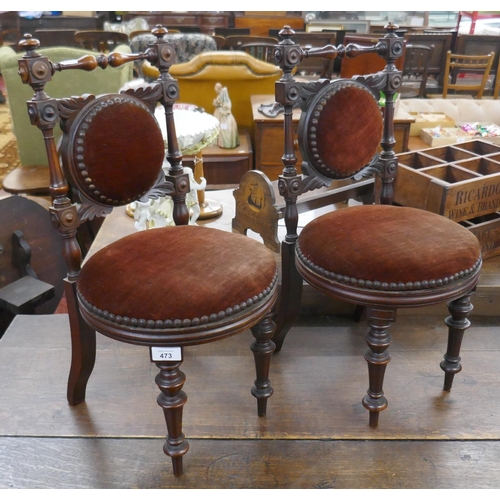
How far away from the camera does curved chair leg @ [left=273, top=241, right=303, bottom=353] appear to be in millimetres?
1327

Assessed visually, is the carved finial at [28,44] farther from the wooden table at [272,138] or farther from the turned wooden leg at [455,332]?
the wooden table at [272,138]

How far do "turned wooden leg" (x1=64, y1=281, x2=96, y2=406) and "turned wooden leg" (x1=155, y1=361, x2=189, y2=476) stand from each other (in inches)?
11.4

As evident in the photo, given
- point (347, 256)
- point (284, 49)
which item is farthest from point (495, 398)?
point (284, 49)

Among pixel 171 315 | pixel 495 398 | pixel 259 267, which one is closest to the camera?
pixel 171 315

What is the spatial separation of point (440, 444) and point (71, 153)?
106cm

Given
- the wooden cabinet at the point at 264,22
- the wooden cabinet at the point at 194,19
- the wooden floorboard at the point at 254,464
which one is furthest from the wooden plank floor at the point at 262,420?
the wooden cabinet at the point at 194,19

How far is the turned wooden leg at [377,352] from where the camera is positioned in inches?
44.0

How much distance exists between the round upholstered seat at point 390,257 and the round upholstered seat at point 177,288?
0.13 m

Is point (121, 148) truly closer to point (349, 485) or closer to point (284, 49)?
point (284, 49)

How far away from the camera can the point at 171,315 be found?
3.06 ft

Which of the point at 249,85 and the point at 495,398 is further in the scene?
the point at 249,85

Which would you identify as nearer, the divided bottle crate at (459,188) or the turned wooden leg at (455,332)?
the turned wooden leg at (455,332)


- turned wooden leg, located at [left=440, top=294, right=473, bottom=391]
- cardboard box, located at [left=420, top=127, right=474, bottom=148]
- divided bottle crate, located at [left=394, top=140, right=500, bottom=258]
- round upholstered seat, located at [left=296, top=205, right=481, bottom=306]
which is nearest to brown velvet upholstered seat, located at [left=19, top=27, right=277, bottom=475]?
round upholstered seat, located at [left=296, top=205, right=481, bottom=306]

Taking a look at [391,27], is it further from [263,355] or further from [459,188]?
[263,355]
